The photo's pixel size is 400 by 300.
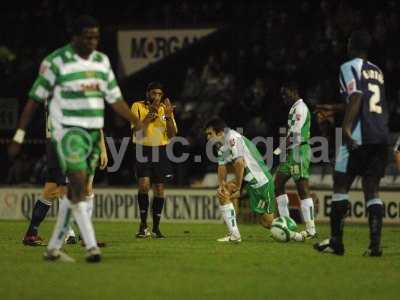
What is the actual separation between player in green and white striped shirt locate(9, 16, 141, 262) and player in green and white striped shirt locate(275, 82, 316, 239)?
5.36 m

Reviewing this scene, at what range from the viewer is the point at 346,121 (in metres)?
11.1

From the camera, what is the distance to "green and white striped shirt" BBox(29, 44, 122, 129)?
1054cm

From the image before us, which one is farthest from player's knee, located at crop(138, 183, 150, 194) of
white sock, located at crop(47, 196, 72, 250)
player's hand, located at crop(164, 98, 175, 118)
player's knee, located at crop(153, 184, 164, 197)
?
white sock, located at crop(47, 196, 72, 250)

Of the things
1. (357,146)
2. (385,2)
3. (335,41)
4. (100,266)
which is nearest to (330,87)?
(335,41)

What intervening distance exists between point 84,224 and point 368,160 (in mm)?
3333

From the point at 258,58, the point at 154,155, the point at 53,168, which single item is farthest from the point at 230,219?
the point at 258,58

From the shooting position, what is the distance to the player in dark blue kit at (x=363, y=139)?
11.3 meters

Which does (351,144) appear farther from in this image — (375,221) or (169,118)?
(169,118)

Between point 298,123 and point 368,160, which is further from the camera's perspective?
point 298,123

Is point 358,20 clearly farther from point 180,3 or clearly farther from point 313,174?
point 180,3

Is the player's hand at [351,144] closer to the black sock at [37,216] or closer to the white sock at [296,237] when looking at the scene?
the white sock at [296,237]

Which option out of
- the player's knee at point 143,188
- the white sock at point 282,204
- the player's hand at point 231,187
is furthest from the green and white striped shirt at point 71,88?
the white sock at point 282,204

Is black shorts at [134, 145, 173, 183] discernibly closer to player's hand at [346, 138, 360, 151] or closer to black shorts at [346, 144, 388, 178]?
black shorts at [346, 144, 388, 178]

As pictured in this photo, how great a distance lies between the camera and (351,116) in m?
11.1
